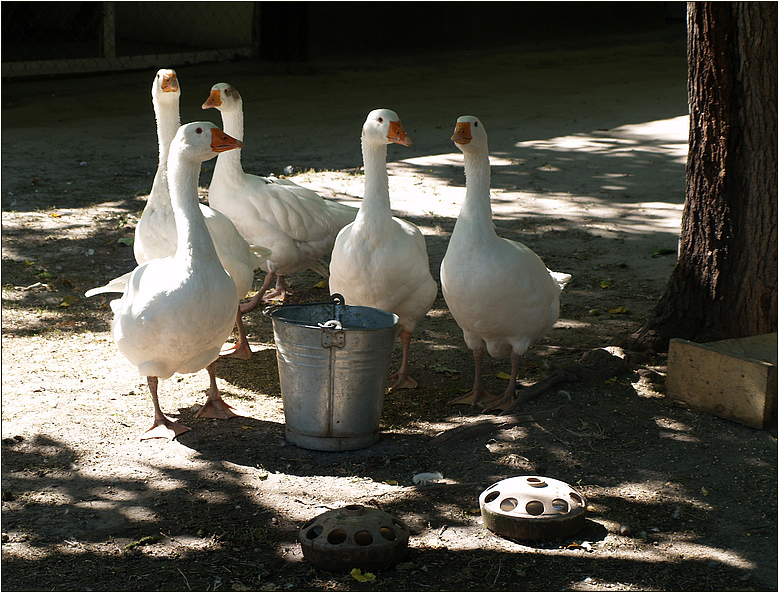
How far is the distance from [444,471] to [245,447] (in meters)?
1.08

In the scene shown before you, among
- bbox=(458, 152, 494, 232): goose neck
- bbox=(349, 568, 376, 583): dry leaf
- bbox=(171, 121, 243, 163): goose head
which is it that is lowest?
bbox=(349, 568, 376, 583): dry leaf

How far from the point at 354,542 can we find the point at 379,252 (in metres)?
2.07

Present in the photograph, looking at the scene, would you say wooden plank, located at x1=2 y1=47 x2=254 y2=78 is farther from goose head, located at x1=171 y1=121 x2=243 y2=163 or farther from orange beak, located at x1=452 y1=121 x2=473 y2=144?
orange beak, located at x1=452 y1=121 x2=473 y2=144

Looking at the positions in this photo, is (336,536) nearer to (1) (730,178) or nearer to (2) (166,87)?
(1) (730,178)

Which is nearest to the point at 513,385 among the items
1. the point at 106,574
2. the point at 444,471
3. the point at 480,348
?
the point at 480,348

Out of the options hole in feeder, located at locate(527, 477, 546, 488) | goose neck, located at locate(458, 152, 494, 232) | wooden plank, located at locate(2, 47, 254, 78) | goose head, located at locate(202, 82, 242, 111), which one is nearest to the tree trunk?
goose neck, located at locate(458, 152, 494, 232)

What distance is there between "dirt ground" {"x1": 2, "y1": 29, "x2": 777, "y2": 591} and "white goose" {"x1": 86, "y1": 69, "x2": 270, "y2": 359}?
0.69m

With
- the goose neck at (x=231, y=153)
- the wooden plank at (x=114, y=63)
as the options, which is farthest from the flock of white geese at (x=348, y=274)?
the wooden plank at (x=114, y=63)

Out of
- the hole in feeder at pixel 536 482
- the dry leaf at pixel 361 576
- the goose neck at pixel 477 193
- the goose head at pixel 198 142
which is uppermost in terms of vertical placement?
the goose head at pixel 198 142

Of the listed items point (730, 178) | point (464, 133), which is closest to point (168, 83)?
point (464, 133)

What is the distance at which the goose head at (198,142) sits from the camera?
4438mm

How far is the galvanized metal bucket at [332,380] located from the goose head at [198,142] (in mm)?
946

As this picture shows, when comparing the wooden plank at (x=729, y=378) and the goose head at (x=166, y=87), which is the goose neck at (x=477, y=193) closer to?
the wooden plank at (x=729, y=378)

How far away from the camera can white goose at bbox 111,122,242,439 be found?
4.12 meters
